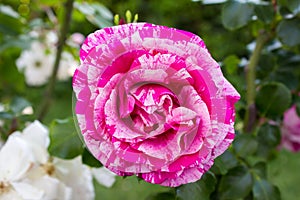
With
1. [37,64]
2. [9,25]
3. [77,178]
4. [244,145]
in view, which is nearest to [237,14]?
[244,145]

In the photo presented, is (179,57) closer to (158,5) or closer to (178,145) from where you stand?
(178,145)

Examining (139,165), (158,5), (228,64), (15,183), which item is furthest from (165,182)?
(158,5)

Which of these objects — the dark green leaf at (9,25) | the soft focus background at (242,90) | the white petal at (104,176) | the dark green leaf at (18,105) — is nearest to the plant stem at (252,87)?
the soft focus background at (242,90)

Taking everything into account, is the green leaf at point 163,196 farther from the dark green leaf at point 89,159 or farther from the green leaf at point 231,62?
the green leaf at point 231,62

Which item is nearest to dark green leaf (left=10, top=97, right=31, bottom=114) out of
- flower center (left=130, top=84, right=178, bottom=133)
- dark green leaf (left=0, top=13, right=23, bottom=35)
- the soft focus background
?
the soft focus background

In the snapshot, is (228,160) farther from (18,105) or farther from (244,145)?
(18,105)

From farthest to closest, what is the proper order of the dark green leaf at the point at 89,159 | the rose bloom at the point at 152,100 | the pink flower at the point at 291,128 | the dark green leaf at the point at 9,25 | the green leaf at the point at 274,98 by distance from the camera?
the dark green leaf at the point at 9,25 → the pink flower at the point at 291,128 → the green leaf at the point at 274,98 → the dark green leaf at the point at 89,159 → the rose bloom at the point at 152,100
